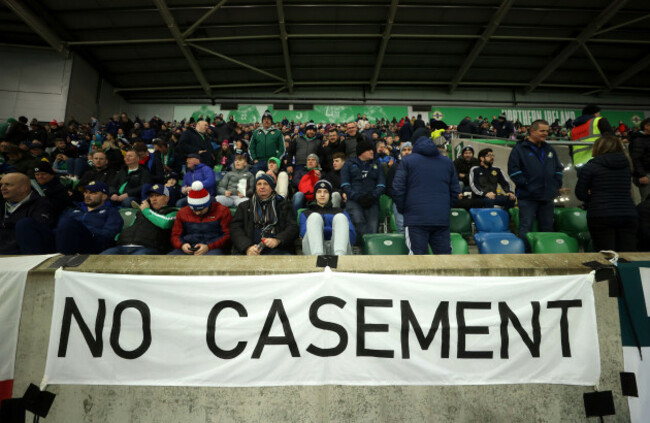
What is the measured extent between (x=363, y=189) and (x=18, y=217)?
12.7 ft

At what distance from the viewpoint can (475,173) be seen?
5.83 meters

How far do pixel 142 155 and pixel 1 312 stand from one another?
15.0 feet

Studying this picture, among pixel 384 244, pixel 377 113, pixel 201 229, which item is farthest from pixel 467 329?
pixel 377 113

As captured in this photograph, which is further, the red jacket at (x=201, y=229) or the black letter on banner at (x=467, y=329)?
the red jacket at (x=201, y=229)

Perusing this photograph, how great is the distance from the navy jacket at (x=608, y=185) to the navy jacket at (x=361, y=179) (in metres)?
2.24

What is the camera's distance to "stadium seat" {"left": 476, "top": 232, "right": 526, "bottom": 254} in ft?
12.7

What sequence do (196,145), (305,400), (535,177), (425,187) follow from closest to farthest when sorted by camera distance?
(305,400) → (425,187) → (535,177) → (196,145)

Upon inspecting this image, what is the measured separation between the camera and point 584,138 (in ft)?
20.7

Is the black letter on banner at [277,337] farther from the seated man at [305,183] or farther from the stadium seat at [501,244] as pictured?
the seated man at [305,183]

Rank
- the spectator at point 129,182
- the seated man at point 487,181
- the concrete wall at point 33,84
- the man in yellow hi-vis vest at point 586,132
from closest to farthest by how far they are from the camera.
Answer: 1. the spectator at point 129,182
2. the seated man at point 487,181
3. the man in yellow hi-vis vest at point 586,132
4. the concrete wall at point 33,84

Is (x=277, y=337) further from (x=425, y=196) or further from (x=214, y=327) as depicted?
(x=425, y=196)

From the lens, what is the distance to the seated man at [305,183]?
199 inches

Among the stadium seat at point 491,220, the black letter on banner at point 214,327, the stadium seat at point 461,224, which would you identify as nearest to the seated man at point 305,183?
the stadium seat at point 461,224

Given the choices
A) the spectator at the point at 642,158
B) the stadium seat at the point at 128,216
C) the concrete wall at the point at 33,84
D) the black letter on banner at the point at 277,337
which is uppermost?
the concrete wall at the point at 33,84
